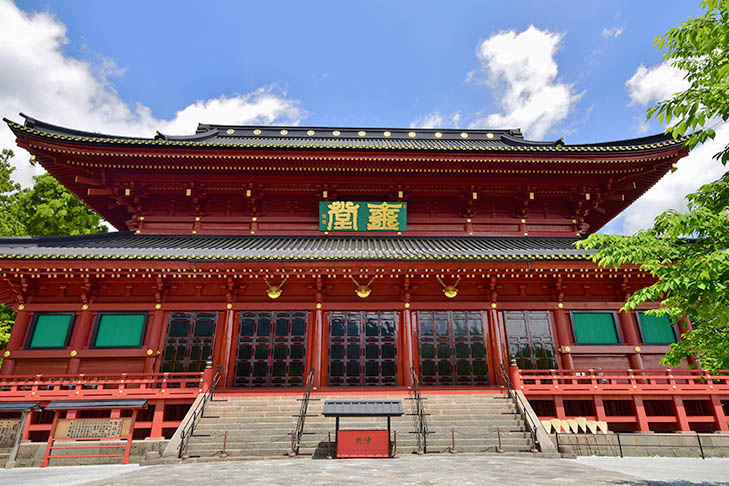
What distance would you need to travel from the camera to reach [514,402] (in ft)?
40.5

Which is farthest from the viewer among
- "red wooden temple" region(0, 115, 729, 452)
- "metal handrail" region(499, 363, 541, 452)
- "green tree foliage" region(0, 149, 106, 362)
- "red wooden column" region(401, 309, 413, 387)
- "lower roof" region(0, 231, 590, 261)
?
"green tree foliage" region(0, 149, 106, 362)

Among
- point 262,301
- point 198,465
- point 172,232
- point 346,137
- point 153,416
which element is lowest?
point 198,465

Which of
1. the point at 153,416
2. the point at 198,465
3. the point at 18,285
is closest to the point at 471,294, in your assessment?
the point at 198,465

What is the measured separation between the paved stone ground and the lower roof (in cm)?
594

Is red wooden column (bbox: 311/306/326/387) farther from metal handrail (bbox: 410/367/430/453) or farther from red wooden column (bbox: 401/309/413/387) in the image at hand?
metal handrail (bbox: 410/367/430/453)

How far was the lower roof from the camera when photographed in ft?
41.9

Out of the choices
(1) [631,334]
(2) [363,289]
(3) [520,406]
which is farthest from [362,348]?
(1) [631,334]

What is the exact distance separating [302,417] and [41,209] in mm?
22161

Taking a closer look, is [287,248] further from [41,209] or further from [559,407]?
[41,209]

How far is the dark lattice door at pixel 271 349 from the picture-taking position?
14039 millimetres

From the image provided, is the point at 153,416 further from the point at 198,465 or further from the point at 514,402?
the point at 514,402

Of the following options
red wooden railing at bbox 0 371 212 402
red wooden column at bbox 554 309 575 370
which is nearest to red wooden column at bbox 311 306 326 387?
red wooden railing at bbox 0 371 212 402

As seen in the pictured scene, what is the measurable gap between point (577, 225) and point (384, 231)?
881 cm

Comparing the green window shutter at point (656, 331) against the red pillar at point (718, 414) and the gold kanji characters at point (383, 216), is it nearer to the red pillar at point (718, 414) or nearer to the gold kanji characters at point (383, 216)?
the red pillar at point (718, 414)
